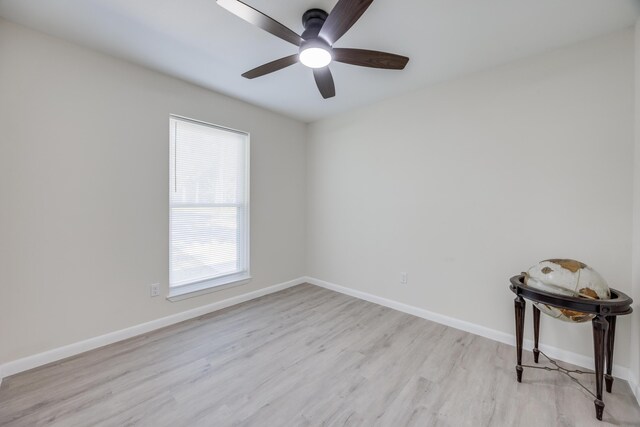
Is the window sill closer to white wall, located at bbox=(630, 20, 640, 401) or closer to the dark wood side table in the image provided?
the dark wood side table

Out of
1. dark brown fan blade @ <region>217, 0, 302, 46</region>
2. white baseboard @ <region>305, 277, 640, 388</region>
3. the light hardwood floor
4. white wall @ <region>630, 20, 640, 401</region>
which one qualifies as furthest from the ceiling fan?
white baseboard @ <region>305, 277, 640, 388</region>

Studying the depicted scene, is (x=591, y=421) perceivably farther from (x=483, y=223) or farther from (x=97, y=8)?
(x=97, y=8)

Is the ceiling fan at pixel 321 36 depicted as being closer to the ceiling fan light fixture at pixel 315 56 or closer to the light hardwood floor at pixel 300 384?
the ceiling fan light fixture at pixel 315 56

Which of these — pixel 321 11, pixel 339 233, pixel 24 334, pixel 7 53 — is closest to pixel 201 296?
pixel 24 334

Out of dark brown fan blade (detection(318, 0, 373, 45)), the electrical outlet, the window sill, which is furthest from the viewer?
the window sill

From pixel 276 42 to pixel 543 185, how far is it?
250cm

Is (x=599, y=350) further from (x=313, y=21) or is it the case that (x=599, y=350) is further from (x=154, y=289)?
(x=154, y=289)

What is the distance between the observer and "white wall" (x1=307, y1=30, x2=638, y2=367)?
1970 millimetres

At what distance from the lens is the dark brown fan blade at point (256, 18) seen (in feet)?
4.72

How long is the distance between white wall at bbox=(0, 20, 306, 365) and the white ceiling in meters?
0.26

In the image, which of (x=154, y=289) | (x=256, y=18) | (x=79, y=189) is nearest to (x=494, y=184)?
(x=256, y=18)

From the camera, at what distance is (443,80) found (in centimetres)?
271

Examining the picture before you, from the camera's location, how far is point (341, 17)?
1.51 meters

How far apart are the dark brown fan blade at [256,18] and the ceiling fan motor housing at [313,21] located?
7cm
